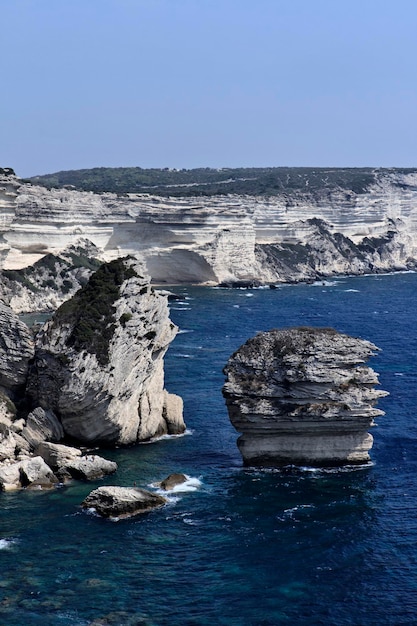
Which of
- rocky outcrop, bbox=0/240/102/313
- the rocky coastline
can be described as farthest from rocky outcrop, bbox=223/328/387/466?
rocky outcrop, bbox=0/240/102/313

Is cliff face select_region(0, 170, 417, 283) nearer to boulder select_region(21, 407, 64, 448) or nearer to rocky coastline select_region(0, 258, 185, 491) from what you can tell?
rocky coastline select_region(0, 258, 185, 491)

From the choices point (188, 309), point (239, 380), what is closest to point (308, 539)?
point (239, 380)

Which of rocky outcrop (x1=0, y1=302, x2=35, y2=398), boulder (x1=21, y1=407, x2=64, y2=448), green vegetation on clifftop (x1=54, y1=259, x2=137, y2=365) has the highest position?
green vegetation on clifftop (x1=54, y1=259, x2=137, y2=365)

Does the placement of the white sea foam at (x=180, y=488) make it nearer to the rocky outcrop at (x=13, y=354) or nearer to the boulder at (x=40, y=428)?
the boulder at (x=40, y=428)

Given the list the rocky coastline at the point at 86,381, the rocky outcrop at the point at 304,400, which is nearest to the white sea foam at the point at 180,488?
the rocky coastline at the point at 86,381

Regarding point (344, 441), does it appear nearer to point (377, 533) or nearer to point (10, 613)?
point (377, 533)
